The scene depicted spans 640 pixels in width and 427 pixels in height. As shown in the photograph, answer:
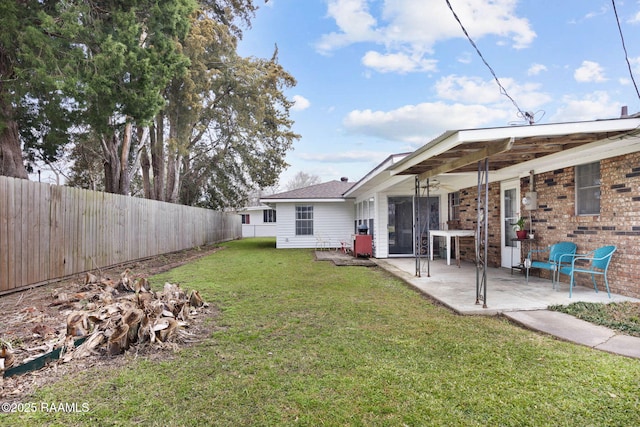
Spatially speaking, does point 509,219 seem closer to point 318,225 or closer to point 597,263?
point 597,263

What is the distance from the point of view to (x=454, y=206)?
10617 millimetres

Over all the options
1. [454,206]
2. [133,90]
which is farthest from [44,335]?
[454,206]

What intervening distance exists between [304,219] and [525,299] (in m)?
11.8

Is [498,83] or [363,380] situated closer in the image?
[363,380]

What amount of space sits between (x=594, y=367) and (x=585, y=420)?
929 millimetres

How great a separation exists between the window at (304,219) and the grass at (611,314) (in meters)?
12.2

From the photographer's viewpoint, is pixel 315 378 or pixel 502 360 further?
pixel 502 360

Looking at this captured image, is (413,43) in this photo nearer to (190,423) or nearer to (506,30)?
(506,30)

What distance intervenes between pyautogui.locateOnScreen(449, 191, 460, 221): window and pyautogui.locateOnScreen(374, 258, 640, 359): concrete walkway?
8.50 feet

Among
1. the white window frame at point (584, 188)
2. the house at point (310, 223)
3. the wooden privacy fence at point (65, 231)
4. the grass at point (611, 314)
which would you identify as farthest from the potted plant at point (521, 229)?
the house at point (310, 223)

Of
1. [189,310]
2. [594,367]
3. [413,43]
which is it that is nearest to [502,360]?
[594,367]

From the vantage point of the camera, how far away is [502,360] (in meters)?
3.09

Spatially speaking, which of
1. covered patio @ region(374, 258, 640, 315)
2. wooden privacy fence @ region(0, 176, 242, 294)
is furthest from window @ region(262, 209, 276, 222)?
covered patio @ region(374, 258, 640, 315)

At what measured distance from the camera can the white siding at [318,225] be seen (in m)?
16.2
